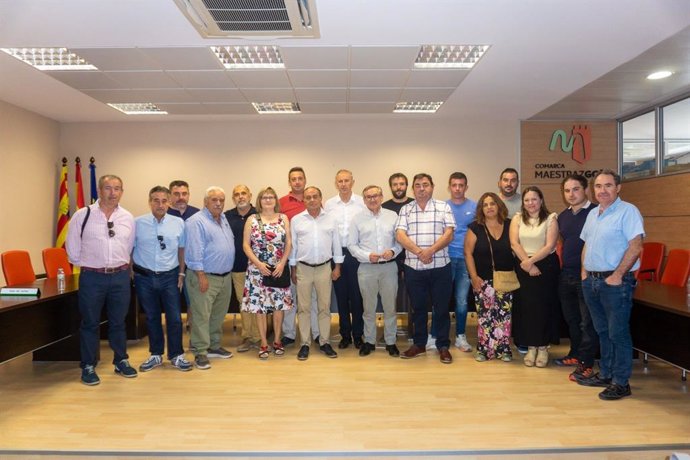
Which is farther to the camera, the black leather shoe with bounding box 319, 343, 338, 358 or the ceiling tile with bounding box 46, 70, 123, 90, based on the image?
the ceiling tile with bounding box 46, 70, 123, 90

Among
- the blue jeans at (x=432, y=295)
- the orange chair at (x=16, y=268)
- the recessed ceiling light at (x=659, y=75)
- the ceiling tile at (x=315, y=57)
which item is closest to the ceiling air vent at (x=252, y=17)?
the ceiling tile at (x=315, y=57)

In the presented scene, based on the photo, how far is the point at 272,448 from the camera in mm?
2842

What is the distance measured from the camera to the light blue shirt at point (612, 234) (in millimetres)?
3471

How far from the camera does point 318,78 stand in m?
5.97

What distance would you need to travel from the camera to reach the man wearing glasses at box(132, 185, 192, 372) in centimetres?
428

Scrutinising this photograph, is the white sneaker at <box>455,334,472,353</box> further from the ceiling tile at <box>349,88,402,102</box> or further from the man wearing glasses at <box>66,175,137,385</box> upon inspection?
the ceiling tile at <box>349,88,402,102</box>

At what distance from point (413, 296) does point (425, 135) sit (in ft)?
15.1

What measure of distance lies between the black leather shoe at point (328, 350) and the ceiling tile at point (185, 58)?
3200 millimetres

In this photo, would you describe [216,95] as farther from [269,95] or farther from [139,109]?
[139,109]

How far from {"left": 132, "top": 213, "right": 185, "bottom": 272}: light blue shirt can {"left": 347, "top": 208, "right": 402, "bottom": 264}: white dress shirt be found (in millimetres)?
1658

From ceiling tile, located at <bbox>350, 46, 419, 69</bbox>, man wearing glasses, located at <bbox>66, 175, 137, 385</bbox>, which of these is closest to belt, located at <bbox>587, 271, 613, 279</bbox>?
ceiling tile, located at <bbox>350, 46, 419, 69</bbox>

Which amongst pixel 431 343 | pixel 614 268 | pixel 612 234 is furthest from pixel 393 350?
pixel 612 234

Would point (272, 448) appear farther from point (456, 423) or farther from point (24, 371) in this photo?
point (24, 371)

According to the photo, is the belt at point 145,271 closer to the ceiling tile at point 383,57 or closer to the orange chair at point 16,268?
the orange chair at point 16,268
